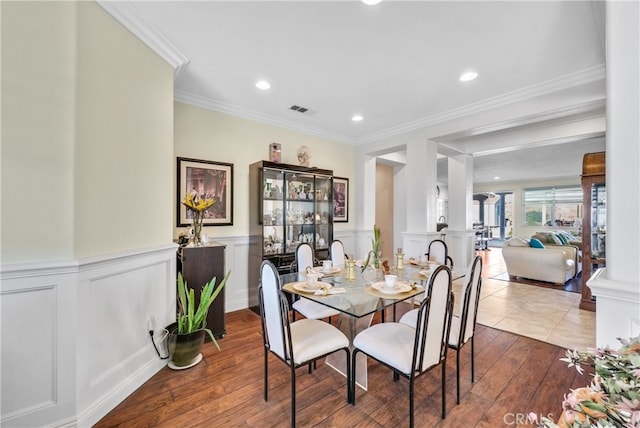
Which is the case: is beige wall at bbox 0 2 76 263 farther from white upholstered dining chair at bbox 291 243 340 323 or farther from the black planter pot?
white upholstered dining chair at bbox 291 243 340 323

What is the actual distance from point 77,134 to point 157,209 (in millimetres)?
777

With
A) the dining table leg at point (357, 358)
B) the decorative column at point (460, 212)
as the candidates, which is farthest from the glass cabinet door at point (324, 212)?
the decorative column at point (460, 212)

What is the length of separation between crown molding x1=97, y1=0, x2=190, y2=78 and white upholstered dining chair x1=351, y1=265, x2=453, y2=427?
2.67 meters

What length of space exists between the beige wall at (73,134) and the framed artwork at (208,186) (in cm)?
99

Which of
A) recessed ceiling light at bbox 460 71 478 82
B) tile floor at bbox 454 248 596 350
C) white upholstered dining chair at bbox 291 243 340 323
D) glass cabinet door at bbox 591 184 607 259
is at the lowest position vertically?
tile floor at bbox 454 248 596 350

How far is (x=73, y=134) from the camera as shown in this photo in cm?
164

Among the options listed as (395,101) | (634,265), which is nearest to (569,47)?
(395,101)

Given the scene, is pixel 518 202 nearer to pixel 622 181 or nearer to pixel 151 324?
pixel 622 181

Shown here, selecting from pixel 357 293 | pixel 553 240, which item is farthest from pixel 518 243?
pixel 357 293

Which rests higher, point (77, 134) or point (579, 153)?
point (579, 153)

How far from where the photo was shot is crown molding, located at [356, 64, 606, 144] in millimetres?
2746

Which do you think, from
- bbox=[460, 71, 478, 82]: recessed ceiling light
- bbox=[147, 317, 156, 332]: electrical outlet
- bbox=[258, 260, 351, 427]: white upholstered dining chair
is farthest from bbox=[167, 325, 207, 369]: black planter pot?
bbox=[460, 71, 478, 82]: recessed ceiling light

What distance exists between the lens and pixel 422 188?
4184 millimetres

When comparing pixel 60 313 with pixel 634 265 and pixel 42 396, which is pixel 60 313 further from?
pixel 634 265
